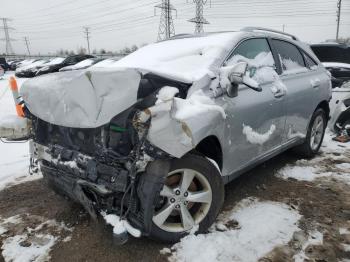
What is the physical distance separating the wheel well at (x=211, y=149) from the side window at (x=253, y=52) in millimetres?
794

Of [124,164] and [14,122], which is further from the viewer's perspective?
[14,122]

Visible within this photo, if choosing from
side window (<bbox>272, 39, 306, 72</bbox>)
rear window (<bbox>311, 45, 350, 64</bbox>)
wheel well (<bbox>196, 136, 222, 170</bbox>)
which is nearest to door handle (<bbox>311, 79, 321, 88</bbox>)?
side window (<bbox>272, 39, 306, 72</bbox>)

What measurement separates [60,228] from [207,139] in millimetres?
1583

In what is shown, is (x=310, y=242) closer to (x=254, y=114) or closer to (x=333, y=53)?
(x=254, y=114)

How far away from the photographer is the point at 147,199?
2617mm

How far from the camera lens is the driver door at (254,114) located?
128 inches

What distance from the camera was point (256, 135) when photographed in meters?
3.59

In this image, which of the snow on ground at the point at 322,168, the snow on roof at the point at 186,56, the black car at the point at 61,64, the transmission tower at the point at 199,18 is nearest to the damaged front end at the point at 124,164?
the snow on roof at the point at 186,56

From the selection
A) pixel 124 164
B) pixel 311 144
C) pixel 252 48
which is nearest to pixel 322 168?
pixel 311 144

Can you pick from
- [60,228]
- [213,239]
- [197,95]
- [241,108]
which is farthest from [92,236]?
[241,108]

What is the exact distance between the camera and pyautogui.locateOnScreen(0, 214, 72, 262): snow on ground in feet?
9.56

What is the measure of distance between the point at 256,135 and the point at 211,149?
0.65 metres

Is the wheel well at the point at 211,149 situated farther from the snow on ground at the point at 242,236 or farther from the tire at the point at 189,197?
the snow on ground at the point at 242,236

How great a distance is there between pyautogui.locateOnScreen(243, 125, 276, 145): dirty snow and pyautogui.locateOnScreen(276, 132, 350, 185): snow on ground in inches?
38.3
